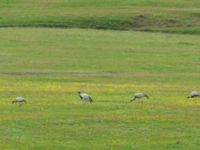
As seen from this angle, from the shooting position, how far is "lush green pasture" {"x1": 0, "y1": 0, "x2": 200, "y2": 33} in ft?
250

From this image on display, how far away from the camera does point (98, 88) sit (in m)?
38.3

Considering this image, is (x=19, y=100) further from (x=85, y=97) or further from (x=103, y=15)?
(x=103, y=15)

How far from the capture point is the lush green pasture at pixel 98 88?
2435 centimetres

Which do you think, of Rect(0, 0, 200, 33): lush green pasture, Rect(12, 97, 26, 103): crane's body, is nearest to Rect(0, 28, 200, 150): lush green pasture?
Rect(12, 97, 26, 103): crane's body

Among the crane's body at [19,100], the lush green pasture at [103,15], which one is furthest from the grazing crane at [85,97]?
the lush green pasture at [103,15]

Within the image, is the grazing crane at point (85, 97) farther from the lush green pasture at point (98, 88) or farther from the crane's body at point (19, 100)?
the crane's body at point (19, 100)

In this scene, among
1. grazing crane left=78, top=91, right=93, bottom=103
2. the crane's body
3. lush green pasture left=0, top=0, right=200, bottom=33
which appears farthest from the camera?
lush green pasture left=0, top=0, right=200, bottom=33

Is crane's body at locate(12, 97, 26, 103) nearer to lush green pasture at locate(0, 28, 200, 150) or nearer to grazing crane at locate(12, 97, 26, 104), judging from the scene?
grazing crane at locate(12, 97, 26, 104)

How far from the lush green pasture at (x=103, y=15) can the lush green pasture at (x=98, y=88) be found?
14.2 ft

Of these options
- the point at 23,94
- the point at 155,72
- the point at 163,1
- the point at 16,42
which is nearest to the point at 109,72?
the point at 155,72

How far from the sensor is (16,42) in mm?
62000

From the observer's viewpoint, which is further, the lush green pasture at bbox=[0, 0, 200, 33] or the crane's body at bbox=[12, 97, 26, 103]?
the lush green pasture at bbox=[0, 0, 200, 33]

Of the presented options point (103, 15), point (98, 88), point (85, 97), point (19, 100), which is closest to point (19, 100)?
point (19, 100)

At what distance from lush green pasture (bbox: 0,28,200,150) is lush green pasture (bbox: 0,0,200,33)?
4329 mm
